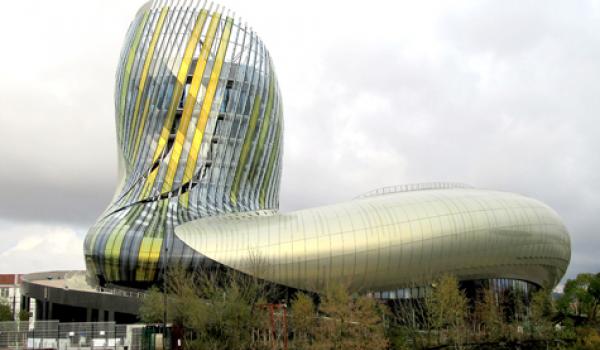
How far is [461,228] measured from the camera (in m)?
50.5

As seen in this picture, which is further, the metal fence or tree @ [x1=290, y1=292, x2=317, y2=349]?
the metal fence

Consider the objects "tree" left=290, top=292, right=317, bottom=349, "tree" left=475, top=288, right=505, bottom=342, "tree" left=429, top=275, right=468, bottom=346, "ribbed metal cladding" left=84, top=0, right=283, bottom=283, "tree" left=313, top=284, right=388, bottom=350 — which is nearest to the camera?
"tree" left=313, top=284, right=388, bottom=350

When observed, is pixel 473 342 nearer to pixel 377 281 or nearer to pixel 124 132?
pixel 377 281

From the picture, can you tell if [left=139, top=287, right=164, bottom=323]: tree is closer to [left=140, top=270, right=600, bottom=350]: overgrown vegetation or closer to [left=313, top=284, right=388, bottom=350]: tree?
[left=140, top=270, right=600, bottom=350]: overgrown vegetation

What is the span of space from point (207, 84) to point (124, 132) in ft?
36.0

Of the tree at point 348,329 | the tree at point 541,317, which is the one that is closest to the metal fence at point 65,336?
the tree at point 348,329

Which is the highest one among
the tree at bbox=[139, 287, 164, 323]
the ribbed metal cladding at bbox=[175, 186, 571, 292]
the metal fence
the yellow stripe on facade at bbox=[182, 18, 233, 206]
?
the yellow stripe on facade at bbox=[182, 18, 233, 206]

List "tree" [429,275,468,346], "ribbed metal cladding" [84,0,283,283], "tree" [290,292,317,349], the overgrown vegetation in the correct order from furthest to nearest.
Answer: "ribbed metal cladding" [84,0,283,283]
"tree" [429,275,468,346]
"tree" [290,292,317,349]
the overgrown vegetation

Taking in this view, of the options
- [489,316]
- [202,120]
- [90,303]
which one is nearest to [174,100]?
[202,120]

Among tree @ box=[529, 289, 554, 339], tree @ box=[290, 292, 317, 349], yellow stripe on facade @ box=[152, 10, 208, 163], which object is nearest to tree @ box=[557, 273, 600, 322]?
tree @ box=[529, 289, 554, 339]

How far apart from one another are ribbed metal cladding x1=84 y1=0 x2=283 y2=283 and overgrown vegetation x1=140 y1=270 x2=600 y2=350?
48.9 ft

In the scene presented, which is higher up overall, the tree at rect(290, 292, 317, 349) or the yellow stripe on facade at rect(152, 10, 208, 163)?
the yellow stripe on facade at rect(152, 10, 208, 163)

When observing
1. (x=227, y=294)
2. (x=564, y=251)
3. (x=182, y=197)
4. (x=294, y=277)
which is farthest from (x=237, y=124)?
(x=564, y=251)

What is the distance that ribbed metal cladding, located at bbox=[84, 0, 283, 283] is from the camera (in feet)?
211
